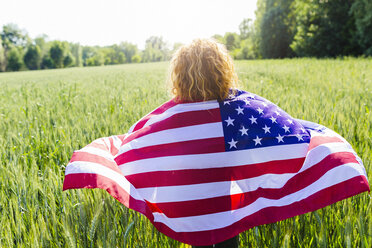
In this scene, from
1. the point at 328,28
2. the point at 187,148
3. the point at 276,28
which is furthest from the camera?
the point at 276,28

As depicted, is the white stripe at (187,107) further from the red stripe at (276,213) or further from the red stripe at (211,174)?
the red stripe at (276,213)

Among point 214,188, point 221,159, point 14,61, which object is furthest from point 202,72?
point 14,61

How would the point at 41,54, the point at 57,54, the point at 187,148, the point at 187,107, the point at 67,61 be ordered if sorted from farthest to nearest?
the point at 67,61 → the point at 57,54 → the point at 41,54 → the point at 187,107 → the point at 187,148

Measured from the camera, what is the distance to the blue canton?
4.03ft

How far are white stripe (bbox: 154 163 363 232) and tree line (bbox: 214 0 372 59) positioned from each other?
10.3m

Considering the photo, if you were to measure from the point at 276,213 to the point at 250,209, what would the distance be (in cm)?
11

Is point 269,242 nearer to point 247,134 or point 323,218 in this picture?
point 323,218

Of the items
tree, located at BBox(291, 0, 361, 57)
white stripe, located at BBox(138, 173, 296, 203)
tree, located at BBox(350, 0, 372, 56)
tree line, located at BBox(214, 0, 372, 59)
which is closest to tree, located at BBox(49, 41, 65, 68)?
tree line, located at BBox(214, 0, 372, 59)

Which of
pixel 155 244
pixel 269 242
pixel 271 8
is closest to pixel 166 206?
pixel 155 244

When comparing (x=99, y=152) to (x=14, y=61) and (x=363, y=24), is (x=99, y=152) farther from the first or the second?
(x=14, y=61)

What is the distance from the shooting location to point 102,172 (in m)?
1.23

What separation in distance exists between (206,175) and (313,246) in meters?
0.52

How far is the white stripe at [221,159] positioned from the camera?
3.89ft

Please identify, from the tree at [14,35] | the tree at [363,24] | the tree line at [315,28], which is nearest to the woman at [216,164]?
the tree line at [315,28]
